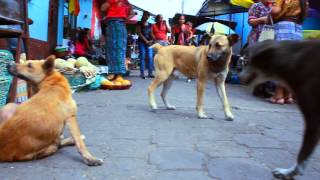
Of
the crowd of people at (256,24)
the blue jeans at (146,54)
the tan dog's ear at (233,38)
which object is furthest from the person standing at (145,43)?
the tan dog's ear at (233,38)

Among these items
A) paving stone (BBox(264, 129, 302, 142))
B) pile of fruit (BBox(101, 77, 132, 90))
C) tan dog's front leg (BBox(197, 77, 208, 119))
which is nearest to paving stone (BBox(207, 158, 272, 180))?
paving stone (BBox(264, 129, 302, 142))

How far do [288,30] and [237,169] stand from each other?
5031 mm

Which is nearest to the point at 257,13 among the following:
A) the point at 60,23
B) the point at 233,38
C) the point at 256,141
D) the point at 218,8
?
the point at 233,38

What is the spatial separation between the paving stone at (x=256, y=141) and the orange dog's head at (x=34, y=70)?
2283 mm

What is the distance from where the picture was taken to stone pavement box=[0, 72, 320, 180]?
388cm

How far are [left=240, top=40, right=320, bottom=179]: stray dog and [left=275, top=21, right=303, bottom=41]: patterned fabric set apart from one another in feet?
15.4

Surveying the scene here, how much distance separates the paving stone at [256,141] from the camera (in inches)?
201

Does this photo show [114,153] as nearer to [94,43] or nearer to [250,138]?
[250,138]

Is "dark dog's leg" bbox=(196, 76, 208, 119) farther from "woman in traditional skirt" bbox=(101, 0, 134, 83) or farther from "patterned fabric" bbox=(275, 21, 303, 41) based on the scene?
"woman in traditional skirt" bbox=(101, 0, 134, 83)

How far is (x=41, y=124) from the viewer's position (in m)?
4.01

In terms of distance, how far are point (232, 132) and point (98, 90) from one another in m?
4.82

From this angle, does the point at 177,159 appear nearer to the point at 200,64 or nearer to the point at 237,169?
the point at 237,169

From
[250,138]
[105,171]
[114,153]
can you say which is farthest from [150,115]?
[105,171]

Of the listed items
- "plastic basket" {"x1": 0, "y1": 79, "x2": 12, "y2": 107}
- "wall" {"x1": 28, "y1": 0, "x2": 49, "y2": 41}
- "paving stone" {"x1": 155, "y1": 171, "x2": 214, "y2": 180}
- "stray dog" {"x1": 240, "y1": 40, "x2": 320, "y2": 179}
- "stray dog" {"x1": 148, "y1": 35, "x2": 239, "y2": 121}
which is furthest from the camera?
"wall" {"x1": 28, "y1": 0, "x2": 49, "y2": 41}
